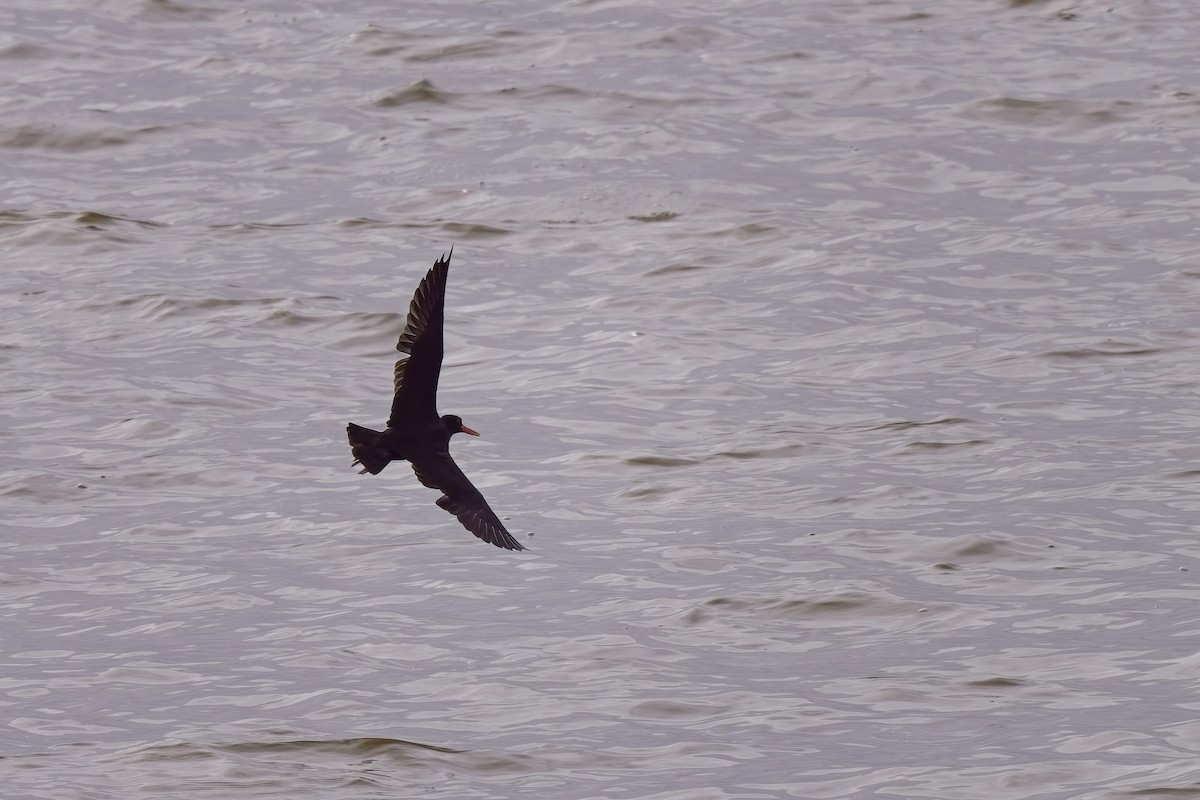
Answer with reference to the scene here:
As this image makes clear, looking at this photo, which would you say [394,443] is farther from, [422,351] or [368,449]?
[422,351]

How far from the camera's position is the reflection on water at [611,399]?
9.34 metres

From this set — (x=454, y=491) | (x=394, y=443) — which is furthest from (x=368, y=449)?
(x=454, y=491)

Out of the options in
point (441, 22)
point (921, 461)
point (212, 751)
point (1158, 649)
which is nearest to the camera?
point (212, 751)

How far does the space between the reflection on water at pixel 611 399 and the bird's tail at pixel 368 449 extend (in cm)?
155

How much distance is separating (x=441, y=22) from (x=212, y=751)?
12.6 m

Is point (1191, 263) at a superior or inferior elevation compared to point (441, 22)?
inferior

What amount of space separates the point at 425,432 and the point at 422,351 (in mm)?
361

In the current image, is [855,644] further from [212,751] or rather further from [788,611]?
[212,751]

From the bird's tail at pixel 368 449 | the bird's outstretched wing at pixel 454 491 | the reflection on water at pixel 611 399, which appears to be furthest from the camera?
the reflection on water at pixel 611 399

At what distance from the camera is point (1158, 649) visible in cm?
984

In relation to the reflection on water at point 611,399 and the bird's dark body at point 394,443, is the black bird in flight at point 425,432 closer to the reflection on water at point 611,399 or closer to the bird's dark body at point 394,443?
the bird's dark body at point 394,443

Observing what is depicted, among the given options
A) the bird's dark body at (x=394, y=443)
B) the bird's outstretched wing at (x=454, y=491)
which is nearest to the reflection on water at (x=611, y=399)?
the bird's outstretched wing at (x=454, y=491)

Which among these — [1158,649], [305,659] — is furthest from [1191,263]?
[305,659]

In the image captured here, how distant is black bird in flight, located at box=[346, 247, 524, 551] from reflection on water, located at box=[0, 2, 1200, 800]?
4.33 ft
